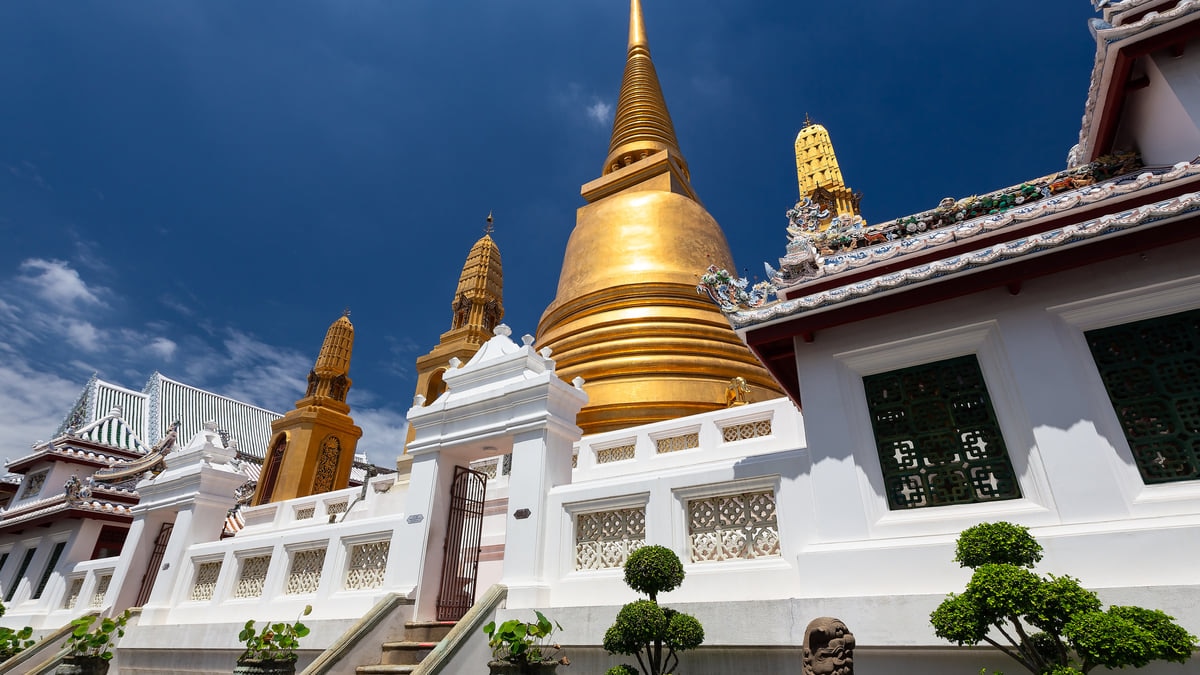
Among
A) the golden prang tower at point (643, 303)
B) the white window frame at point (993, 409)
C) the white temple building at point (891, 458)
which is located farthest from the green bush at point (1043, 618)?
the golden prang tower at point (643, 303)

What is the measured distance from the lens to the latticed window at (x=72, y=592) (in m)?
11.0

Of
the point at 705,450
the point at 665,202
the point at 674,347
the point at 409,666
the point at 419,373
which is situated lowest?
the point at 409,666

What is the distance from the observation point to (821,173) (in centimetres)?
1249

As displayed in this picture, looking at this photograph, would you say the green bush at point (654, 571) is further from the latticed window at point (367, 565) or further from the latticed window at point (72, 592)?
the latticed window at point (72, 592)

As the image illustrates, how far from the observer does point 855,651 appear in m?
4.29

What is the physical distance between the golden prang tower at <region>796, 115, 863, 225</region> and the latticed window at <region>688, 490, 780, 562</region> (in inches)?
319

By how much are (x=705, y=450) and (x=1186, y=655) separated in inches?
220

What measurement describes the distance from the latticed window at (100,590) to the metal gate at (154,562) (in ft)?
2.95

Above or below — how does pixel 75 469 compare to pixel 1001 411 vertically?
above

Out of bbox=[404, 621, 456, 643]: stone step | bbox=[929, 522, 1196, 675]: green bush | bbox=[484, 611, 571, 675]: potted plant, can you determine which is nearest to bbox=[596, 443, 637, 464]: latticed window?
bbox=[404, 621, 456, 643]: stone step

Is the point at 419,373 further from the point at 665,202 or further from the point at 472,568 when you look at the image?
the point at 472,568

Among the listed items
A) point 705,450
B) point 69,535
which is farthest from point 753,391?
point 69,535

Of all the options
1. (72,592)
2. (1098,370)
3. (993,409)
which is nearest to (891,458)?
(993,409)

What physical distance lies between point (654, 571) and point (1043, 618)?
7.71ft
